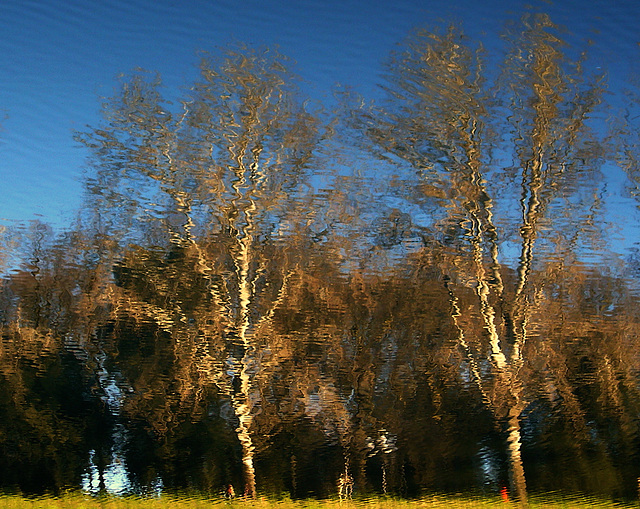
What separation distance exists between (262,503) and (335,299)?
1847mm

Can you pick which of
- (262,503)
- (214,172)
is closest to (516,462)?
(262,503)

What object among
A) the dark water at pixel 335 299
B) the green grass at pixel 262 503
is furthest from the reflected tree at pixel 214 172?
the green grass at pixel 262 503

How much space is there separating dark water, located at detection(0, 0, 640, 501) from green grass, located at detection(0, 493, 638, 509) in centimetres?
9

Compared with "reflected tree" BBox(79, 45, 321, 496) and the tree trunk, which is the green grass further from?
"reflected tree" BBox(79, 45, 321, 496)

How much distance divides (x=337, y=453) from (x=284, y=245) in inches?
76.9

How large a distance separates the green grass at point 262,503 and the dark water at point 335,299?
0.29 feet

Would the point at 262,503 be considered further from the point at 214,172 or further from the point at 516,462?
the point at 214,172

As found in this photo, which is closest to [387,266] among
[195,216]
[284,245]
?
[284,245]

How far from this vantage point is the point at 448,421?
4.36 m

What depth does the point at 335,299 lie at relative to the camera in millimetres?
3979

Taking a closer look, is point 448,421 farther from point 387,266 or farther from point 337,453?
point 387,266

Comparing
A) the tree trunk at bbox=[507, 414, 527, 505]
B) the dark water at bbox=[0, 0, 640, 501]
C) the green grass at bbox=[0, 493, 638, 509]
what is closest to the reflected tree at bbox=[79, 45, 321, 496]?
the dark water at bbox=[0, 0, 640, 501]

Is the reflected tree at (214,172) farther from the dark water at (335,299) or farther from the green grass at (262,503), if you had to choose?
the green grass at (262,503)

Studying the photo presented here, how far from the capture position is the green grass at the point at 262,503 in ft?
14.1
